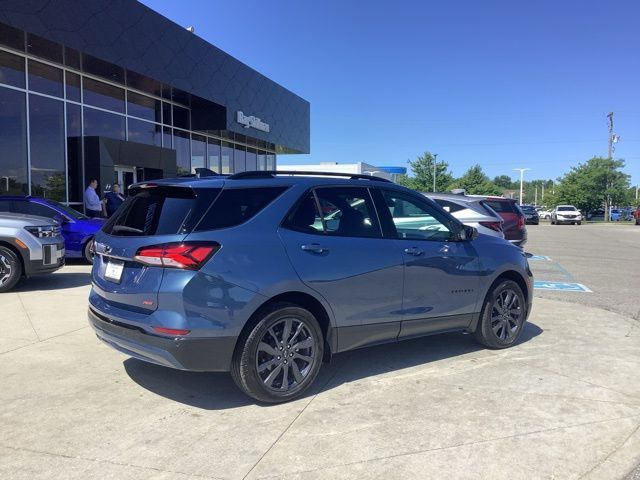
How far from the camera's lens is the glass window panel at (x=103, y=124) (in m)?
16.3

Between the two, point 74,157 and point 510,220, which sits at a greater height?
point 74,157

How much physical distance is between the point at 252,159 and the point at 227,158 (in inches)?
115

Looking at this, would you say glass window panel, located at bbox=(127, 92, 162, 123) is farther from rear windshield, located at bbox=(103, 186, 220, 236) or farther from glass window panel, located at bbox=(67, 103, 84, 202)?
rear windshield, located at bbox=(103, 186, 220, 236)

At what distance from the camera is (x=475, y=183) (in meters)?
72.0

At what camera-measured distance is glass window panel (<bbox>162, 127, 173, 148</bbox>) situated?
20.3 m

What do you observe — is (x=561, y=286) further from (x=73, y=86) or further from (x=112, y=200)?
(x=73, y=86)

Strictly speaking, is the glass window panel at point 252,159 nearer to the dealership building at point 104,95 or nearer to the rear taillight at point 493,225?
the dealership building at point 104,95

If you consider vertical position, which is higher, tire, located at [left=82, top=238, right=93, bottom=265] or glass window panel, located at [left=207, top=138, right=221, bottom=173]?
glass window panel, located at [left=207, top=138, right=221, bottom=173]

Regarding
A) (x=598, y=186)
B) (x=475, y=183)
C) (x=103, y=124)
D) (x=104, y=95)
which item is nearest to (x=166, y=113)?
(x=104, y=95)

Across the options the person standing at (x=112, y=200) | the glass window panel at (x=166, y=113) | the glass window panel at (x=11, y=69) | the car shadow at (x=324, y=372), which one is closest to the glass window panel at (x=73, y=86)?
the glass window panel at (x=11, y=69)

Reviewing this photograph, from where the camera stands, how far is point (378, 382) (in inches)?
182

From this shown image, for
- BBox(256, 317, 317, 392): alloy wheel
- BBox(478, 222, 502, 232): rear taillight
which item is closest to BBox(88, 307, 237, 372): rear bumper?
BBox(256, 317, 317, 392): alloy wheel

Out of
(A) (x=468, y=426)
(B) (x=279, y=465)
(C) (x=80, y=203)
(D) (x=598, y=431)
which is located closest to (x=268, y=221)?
(B) (x=279, y=465)

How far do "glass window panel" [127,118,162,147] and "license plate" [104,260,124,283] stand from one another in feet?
50.0
